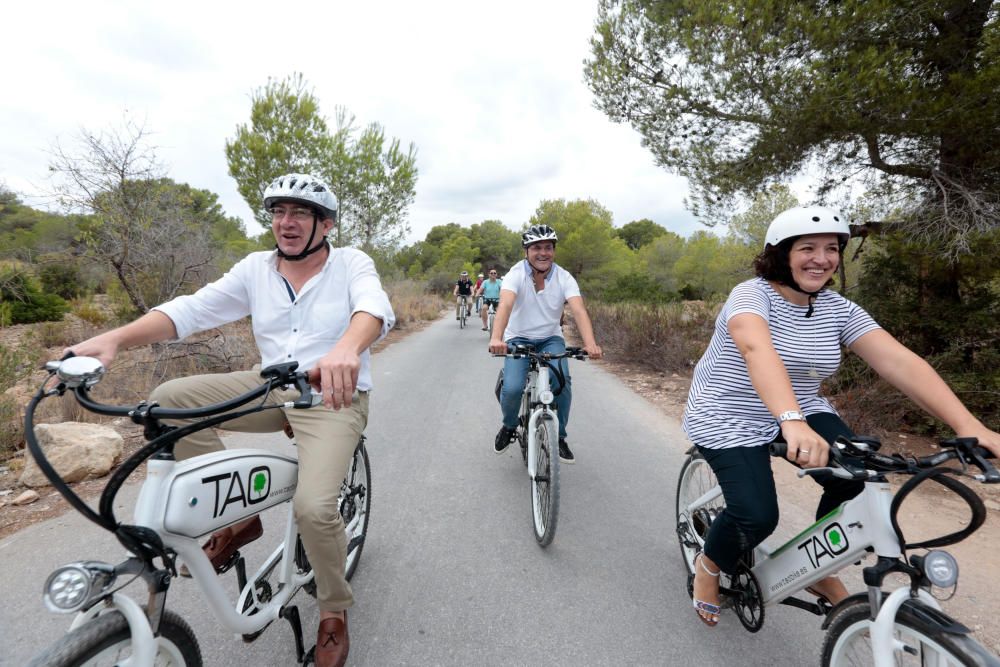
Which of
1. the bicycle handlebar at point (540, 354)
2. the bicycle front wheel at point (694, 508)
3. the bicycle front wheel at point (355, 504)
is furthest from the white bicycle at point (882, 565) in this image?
the bicycle front wheel at point (355, 504)

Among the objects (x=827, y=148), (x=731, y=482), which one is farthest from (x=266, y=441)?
(x=827, y=148)

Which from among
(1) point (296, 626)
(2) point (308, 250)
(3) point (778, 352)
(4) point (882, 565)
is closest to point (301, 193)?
(2) point (308, 250)

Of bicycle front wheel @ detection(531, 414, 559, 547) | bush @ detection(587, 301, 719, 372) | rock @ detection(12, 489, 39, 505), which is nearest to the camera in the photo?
bicycle front wheel @ detection(531, 414, 559, 547)

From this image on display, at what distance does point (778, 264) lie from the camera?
6.76ft

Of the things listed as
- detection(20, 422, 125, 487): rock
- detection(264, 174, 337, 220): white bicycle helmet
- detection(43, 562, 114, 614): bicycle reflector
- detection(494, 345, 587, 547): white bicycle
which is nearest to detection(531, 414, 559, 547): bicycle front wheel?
detection(494, 345, 587, 547): white bicycle

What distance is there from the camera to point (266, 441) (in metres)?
4.84

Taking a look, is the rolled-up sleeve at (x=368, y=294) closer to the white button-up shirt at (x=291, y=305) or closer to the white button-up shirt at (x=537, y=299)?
the white button-up shirt at (x=291, y=305)

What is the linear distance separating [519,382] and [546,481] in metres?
0.98

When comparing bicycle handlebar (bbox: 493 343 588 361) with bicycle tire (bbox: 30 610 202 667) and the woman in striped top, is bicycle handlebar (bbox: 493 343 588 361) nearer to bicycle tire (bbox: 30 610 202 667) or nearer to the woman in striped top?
the woman in striped top

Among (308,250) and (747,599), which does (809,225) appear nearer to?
(747,599)

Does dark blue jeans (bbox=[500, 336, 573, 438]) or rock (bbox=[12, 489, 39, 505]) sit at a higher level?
dark blue jeans (bbox=[500, 336, 573, 438])

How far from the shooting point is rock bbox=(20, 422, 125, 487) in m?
3.59

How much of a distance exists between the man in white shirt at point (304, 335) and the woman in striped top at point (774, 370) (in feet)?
4.87

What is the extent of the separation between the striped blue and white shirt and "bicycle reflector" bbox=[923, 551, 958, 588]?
0.70 meters
